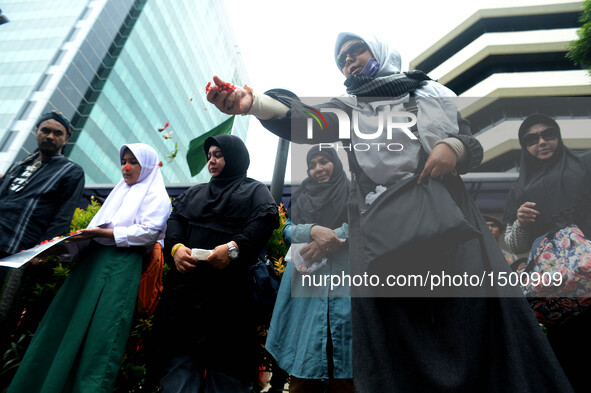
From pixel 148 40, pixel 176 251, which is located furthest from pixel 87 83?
pixel 176 251

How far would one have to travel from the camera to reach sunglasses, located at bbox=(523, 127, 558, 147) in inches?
73.1

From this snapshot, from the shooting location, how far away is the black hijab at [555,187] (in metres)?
1.66

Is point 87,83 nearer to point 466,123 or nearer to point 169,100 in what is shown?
point 169,100

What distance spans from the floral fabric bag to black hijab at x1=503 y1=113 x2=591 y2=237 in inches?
3.2

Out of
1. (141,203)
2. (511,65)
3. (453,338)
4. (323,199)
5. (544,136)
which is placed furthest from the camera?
(511,65)

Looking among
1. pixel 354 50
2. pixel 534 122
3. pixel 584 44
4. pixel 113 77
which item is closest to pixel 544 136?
pixel 534 122

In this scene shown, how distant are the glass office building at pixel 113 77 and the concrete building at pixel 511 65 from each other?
14643 mm

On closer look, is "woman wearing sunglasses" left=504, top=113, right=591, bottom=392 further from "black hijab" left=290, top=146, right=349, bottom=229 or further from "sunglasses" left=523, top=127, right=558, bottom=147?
"black hijab" left=290, top=146, right=349, bottom=229

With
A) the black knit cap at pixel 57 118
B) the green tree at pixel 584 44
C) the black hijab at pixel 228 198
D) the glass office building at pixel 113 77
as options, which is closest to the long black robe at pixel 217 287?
the black hijab at pixel 228 198

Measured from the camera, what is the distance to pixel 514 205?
1.92 m

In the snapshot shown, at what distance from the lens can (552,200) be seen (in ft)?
5.67

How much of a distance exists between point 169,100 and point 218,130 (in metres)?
38.1

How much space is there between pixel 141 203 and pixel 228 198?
2.07 feet

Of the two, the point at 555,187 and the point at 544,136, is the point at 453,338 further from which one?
the point at 544,136
